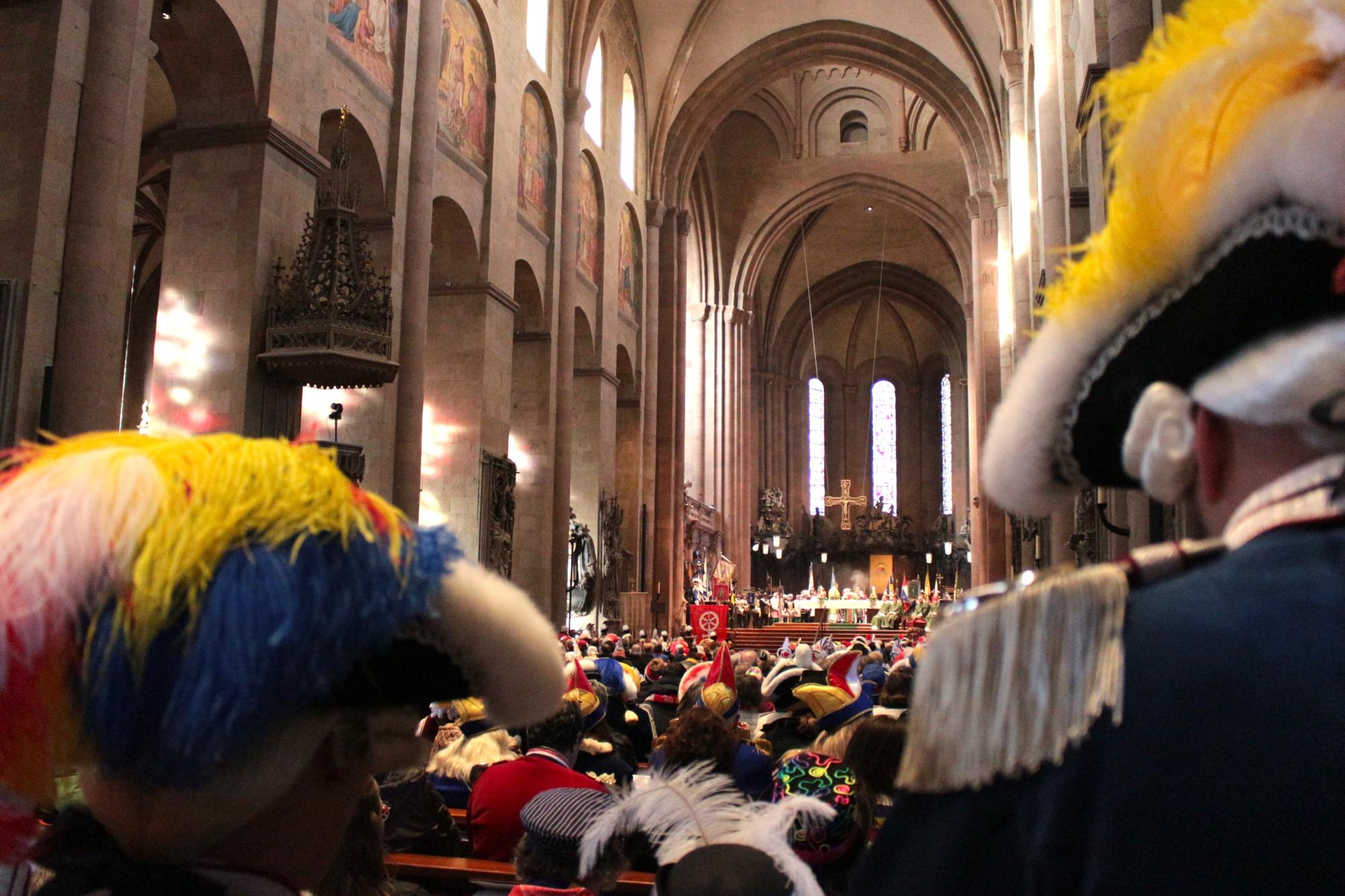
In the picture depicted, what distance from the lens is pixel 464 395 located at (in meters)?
15.6

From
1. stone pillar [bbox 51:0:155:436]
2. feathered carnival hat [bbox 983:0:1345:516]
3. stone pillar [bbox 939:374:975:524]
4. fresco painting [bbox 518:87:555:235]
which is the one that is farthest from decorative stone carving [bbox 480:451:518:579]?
stone pillar [bbox 939:374:975:524]

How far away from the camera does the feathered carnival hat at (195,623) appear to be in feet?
3.74

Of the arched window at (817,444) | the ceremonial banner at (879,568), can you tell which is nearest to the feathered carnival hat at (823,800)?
the ceremonial banner at (879,568)

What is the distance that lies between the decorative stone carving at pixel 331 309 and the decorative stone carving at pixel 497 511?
180 inches

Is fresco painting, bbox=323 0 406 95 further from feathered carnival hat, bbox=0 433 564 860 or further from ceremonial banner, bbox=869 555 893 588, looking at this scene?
ceremonial banner, bbox=869 555 893 588

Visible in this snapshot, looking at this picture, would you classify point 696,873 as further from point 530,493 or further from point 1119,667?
point 530,493

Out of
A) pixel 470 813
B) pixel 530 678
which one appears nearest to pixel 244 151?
pixel 470 813

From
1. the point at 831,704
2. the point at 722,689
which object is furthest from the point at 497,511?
the point at 831,704

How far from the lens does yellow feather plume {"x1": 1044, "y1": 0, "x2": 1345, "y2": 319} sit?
3.40ft

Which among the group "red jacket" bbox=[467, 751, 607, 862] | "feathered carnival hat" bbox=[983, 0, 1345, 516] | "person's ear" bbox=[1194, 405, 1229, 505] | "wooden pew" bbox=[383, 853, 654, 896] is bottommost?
"wooden pew" bbox=[383, 853, 654, 896]

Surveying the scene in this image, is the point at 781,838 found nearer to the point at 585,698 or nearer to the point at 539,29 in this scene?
the point at 585,698

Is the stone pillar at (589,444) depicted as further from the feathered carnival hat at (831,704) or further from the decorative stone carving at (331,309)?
the feathered carnival hat at (831,704)

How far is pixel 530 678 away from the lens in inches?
55.2

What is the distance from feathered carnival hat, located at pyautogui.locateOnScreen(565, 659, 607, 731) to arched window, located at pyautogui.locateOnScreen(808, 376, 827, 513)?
40.6 meters
